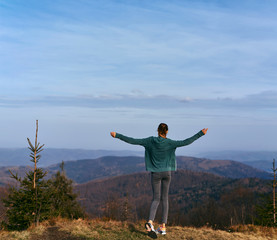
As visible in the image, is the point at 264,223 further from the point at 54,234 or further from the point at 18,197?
the point at 18,197

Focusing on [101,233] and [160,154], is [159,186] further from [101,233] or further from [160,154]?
[101,233]

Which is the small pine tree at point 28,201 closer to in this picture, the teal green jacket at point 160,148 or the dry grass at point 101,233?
the dry grass at point 101,233

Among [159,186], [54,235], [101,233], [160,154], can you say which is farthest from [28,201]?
[160,154]

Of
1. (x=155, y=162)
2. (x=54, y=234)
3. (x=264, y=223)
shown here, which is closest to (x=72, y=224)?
(x=54, y=234)

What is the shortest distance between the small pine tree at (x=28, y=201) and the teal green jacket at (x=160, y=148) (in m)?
5.35

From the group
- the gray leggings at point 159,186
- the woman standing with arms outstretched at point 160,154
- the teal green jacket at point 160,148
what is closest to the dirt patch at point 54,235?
the gray leggings at point 159,186

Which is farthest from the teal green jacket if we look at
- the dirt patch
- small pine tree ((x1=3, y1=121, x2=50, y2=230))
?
small pine tree ((x1=3, y1=121, x2=50, y2=230))

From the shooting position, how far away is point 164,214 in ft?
30.8

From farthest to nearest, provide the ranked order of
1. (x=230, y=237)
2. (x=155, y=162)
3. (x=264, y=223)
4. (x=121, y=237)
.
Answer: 1. (x=264, y=223)
2. (x=230, y=237)
3. (x=121, y=237)
4. (x=155, y=162)

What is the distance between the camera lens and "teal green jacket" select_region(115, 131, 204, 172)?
8828 millimetres

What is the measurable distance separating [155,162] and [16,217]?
21.3ft

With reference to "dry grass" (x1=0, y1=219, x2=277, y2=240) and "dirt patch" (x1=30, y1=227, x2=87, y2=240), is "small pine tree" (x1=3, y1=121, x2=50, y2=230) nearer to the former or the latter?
"dry grass" (x1=0, y1=219, x2=277, y2=240)

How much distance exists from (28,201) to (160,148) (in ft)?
21.0

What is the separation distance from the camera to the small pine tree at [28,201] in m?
11.8
